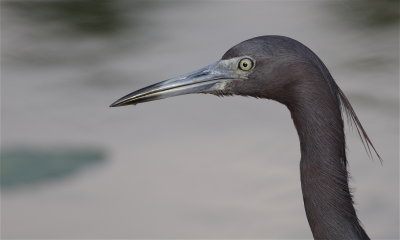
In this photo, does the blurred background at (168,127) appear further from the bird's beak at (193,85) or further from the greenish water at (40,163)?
the bird's beak at (193,85)

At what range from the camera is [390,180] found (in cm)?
659

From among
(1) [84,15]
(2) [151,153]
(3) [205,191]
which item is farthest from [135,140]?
(1) [84,15]

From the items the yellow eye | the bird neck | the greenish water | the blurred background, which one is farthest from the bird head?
the greenish water

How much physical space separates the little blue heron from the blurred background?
1.81 meters

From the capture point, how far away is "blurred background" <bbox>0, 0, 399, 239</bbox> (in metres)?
6.44

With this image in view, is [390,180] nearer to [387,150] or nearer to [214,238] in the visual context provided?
[387,150]

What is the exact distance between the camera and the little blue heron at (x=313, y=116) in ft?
14.1

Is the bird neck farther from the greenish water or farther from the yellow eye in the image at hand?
the greenish water

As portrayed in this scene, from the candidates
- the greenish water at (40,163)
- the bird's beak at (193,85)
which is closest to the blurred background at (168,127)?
the greenish water at (40,163)

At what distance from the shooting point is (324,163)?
14.2ft

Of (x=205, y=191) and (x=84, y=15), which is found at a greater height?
(x=84, y=15)

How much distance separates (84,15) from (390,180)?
3837mm

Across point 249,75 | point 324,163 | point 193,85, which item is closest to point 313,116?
point 324,163

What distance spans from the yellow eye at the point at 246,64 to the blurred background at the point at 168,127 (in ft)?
6.20
